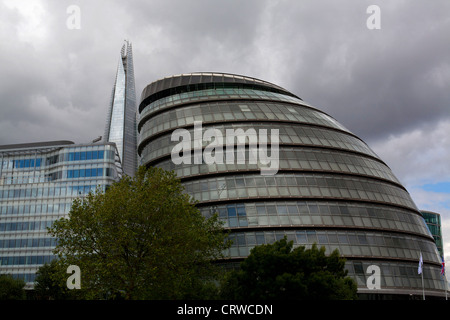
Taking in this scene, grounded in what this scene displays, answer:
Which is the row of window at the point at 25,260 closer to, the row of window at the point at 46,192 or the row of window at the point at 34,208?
the row of window at the point at 34,208

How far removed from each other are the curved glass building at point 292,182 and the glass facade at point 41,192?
5076 centimetres

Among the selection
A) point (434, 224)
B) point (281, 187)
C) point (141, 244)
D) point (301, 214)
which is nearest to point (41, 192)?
point (281, 187)

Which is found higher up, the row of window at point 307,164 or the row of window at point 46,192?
the row of window at point 46,192

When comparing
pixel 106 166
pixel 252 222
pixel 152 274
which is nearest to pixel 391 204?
pixel 252 222

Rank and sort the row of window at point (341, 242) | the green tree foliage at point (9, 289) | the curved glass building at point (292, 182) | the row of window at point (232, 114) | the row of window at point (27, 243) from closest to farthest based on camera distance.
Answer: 1. the row of window at point (341, 242)
2. the curved glass building at point (292, 182)
3. the row of window at point (232, 114)
4. the green tree foliage at point (9, 289)
5. the row of window at point (27, 243)

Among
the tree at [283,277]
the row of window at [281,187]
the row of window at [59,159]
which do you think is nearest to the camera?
the tree at [283,277]

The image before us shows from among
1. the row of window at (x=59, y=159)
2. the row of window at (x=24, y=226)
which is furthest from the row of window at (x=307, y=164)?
the row of window at (x=24, y=226)

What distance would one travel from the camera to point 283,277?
30.5m

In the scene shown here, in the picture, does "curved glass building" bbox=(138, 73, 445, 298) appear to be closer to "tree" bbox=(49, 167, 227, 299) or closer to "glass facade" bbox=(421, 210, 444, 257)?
"tree" bbox=(49, 167, 227, 299)

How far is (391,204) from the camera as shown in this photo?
59.0 m

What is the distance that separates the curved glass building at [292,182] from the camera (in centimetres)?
5291

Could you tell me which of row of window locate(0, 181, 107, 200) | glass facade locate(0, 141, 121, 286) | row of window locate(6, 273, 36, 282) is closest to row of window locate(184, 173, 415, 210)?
glass facade locate(0, 141, 121, 286)

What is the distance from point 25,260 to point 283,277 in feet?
319

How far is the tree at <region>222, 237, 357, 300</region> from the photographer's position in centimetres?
3044
